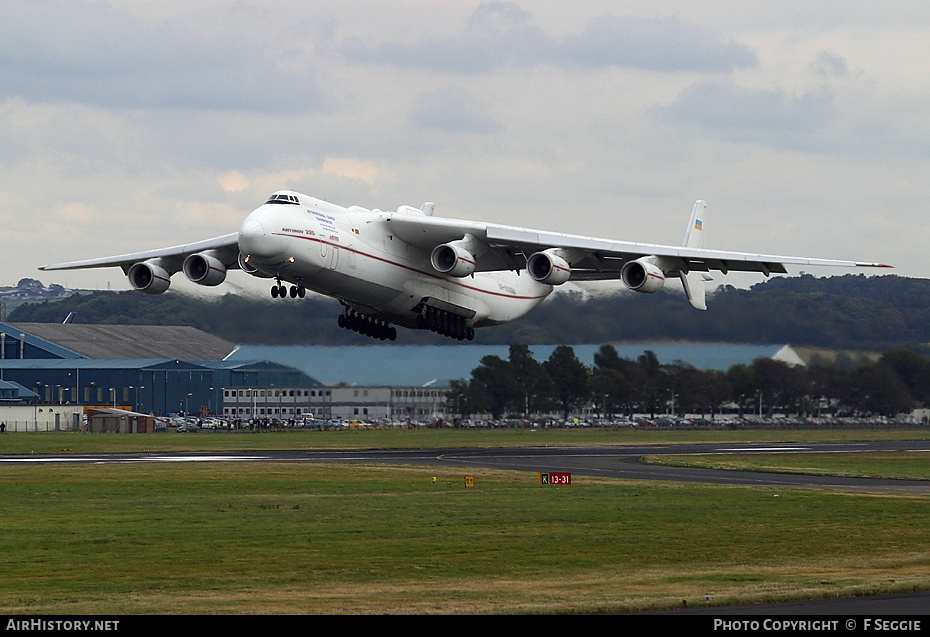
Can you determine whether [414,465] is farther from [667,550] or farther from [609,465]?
[667,550]

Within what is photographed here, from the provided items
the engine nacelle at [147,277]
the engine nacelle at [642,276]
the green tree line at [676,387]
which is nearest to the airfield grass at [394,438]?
the green tree line at [676,387]

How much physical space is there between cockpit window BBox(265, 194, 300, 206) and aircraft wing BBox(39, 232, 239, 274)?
4.53 metres

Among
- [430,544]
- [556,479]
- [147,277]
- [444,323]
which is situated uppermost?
[147,277]

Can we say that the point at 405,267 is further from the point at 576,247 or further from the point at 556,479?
the point at 556,479

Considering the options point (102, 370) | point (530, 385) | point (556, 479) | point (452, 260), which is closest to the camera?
point (556, 479)

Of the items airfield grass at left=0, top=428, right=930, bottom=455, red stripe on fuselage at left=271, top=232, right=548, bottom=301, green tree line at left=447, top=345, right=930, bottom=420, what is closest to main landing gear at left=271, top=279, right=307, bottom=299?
red stripe on fuselage at left=271, top=232, right=548, bottom=301

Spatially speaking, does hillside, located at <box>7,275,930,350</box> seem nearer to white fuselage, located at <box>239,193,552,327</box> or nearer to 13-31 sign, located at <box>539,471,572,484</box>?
white fuselage, located at <box>239,193,552,327</box>

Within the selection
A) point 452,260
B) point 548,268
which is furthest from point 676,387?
point 452,260

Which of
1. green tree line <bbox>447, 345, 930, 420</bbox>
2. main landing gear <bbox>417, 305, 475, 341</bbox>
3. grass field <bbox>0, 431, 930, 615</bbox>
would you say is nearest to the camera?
grass field <bbox>0, 431, 930, 615</bbox>

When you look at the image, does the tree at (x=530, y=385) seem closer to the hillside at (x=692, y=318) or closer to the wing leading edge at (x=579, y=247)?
the hillside at (x=692, y=318)

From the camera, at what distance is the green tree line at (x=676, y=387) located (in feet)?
176

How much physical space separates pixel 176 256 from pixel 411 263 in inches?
294

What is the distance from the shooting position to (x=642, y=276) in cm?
3341

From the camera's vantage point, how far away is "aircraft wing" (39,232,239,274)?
120 feet
